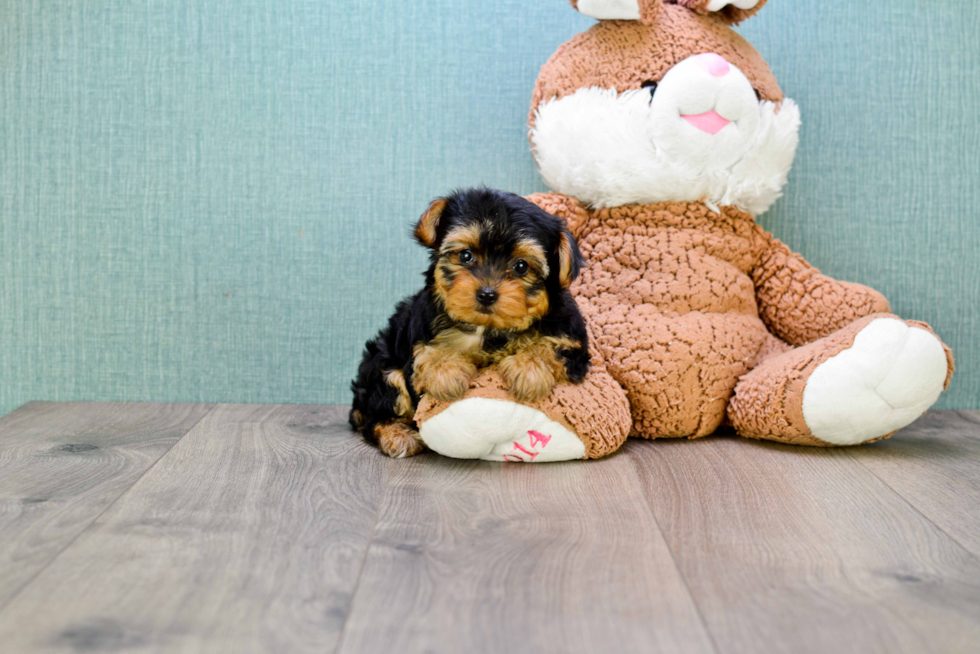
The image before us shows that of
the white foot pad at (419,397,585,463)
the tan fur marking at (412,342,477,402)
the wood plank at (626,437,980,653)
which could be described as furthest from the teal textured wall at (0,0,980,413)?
the wood plank at (626,437,980,653)

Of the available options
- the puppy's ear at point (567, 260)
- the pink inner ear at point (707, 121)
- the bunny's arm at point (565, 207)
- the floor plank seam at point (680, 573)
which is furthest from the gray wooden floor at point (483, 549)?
the pink inner ear at point (707, 121)

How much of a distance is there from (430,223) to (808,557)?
1111 mm

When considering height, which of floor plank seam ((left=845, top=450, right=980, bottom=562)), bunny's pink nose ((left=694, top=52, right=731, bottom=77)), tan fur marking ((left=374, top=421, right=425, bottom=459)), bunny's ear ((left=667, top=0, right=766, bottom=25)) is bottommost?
tan fur marking ((left=374, top=421, right=425, bottom=459))

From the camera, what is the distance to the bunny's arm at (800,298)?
2.33 m

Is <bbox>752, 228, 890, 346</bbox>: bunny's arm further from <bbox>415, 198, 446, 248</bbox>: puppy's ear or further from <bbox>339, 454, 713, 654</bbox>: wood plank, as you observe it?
<bbox>415, 198, 446, 248</bbox>: puppy's ear

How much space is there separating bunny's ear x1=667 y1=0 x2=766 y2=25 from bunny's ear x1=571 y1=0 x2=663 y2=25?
0.12m

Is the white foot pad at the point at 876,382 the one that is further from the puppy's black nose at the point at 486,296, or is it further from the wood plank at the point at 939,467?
the puppy's black nose at the point at 486,296

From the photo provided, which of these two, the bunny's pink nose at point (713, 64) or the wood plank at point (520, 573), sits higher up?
the bunny's pink nose at point (713, 64)

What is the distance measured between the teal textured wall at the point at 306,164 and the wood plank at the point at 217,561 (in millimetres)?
723

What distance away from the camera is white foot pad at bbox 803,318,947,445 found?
2061 mm

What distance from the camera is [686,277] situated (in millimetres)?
2256

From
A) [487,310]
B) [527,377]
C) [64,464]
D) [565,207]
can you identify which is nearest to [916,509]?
[527,377]

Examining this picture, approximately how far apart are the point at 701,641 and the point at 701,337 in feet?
3.78

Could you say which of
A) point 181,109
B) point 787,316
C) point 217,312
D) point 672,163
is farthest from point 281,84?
point 787,316
